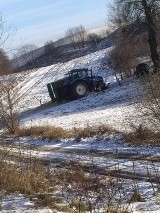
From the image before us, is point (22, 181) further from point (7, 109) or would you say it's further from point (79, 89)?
point (79, 89)

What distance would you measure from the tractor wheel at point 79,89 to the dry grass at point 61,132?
1043cm

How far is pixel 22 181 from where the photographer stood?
335 inches

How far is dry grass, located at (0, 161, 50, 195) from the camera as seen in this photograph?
830 centimetres

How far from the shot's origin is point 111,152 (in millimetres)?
13062

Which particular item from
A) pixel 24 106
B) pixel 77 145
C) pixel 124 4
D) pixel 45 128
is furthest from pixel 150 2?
pixel 77 145

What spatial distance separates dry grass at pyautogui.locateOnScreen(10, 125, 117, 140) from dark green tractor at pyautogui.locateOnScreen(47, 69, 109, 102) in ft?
34.6

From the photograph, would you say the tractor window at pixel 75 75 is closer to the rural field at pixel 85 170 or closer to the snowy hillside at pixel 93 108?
the snowy hillside at pixel 93 108

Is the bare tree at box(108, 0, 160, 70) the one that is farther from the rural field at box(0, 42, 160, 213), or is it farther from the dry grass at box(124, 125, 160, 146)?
the dry grass at box(124, 125, 160, 146)

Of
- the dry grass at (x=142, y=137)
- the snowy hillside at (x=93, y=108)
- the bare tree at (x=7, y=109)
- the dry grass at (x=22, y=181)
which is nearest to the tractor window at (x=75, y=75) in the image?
the snowy hillside at (x=93, y=108)

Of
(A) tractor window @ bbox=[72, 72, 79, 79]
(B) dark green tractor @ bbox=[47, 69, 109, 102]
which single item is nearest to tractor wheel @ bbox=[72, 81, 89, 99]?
(B) dark green tractor @ bbox=[47, 69, 109, 102]

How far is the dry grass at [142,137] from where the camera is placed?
42.9 ft

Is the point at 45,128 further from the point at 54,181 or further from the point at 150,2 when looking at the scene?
the point at 150,2

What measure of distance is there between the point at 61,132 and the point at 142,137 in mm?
4791

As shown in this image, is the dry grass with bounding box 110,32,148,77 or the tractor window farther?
the dry grass with bounding box 110,32,148,77
